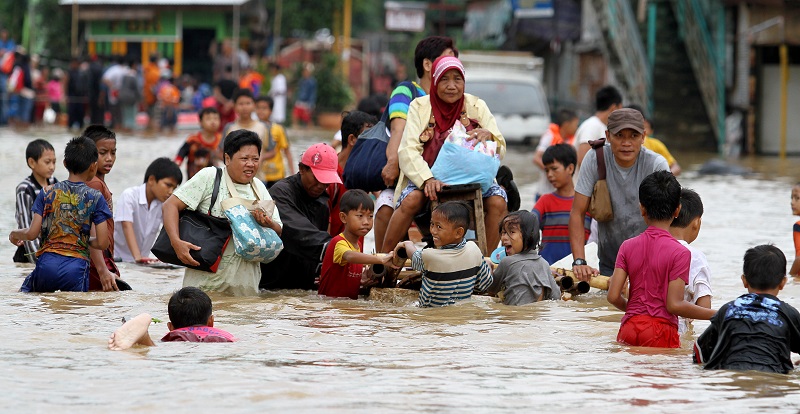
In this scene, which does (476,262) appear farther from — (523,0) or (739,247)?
(523,0)

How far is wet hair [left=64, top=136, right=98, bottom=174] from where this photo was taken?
8.42 m

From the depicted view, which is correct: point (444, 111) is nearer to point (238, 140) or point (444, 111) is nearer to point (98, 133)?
point (238, 140)

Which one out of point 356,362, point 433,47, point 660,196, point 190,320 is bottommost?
point 356,362

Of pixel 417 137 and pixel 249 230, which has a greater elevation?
pixel 417 137

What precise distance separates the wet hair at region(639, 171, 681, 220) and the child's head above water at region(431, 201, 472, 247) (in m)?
1.58

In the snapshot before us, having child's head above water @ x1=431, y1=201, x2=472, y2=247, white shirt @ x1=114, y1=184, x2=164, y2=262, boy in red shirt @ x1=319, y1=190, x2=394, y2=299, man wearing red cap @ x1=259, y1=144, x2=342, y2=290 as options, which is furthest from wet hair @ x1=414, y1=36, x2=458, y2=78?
white shirt @ x1=114, y1=184, x2=164, y2=262

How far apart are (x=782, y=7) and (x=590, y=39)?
27.7 feet

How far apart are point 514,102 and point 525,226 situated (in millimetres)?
17470

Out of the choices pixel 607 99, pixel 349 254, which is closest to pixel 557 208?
pixel 607 99

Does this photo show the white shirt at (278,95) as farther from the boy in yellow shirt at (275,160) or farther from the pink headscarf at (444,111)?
the pink headscarf at (444,111)

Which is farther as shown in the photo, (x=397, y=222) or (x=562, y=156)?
(x=562, y=156)

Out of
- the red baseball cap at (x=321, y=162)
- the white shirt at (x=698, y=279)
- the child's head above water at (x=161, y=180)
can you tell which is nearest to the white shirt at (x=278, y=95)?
the child's head above water at (x=161, y=180)

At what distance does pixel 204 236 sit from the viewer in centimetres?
849

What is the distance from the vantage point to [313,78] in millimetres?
35406
